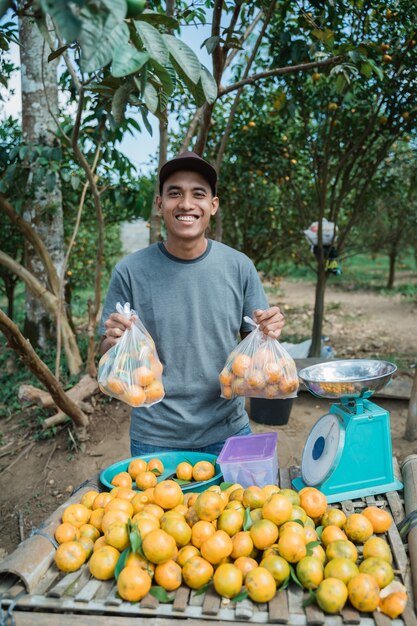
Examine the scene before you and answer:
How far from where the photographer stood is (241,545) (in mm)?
1533

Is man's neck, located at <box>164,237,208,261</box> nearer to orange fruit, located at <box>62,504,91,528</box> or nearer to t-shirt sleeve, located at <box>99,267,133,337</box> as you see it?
t-shirt sleeve, located at <box>99,267,133,337</box>

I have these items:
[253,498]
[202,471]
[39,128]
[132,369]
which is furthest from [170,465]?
[39,128]

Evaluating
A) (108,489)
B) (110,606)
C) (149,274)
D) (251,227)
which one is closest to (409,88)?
(251,227)

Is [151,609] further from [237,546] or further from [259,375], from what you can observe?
[259,375]

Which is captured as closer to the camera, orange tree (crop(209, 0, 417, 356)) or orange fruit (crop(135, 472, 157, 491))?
orange fruit (crop(135, 472, 157, 491))

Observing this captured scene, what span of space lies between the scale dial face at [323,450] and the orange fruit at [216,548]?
513mm

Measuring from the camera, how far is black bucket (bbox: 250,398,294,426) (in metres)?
4.82

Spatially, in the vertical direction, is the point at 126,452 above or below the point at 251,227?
below

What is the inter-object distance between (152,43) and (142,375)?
1251mm

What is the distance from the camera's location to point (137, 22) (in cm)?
117

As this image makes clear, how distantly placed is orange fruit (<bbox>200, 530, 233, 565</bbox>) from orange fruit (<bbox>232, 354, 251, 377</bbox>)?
75cm

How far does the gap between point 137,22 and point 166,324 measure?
1342 millimetres

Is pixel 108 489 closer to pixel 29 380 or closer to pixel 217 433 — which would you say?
pixel 217 433

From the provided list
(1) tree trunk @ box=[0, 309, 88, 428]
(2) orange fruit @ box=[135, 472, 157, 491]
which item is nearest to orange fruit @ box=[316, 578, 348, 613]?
(2) orange fruit @ box=[135, 472, 157, 491]
